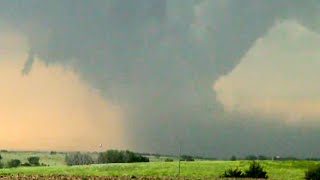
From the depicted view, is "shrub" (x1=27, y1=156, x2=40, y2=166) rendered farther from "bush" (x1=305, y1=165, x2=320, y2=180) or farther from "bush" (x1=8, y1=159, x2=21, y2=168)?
"bush" (x1=305, y1=165, x2=320, y2=180)

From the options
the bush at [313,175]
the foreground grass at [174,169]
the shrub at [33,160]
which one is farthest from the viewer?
the shrub at [33,160]

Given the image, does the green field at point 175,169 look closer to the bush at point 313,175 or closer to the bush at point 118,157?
the bush at point 313,175

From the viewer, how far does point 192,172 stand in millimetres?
86500

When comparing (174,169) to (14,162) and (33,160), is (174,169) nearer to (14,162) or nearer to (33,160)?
(14,162)

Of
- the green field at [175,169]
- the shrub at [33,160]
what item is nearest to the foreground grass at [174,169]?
the green field at [175,169]

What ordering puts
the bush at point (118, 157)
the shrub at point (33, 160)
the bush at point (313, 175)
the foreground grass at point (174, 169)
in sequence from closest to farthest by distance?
the bush at point (313, 175), the foreground grass at point (174, 169), the bush at point (118, 157), the shrub at point (33, 160)

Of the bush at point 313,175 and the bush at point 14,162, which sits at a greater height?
the bush at point 14,162

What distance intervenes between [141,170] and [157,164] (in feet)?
26.0

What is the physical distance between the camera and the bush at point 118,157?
127 m

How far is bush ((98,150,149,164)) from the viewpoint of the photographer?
127 m

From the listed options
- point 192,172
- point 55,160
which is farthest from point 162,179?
point 55,160

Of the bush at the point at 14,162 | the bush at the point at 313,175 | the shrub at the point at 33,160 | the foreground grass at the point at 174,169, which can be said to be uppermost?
the shrub at the point at 33,160

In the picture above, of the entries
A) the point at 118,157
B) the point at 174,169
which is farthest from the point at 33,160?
the point at 174,169

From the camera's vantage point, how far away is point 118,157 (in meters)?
133
